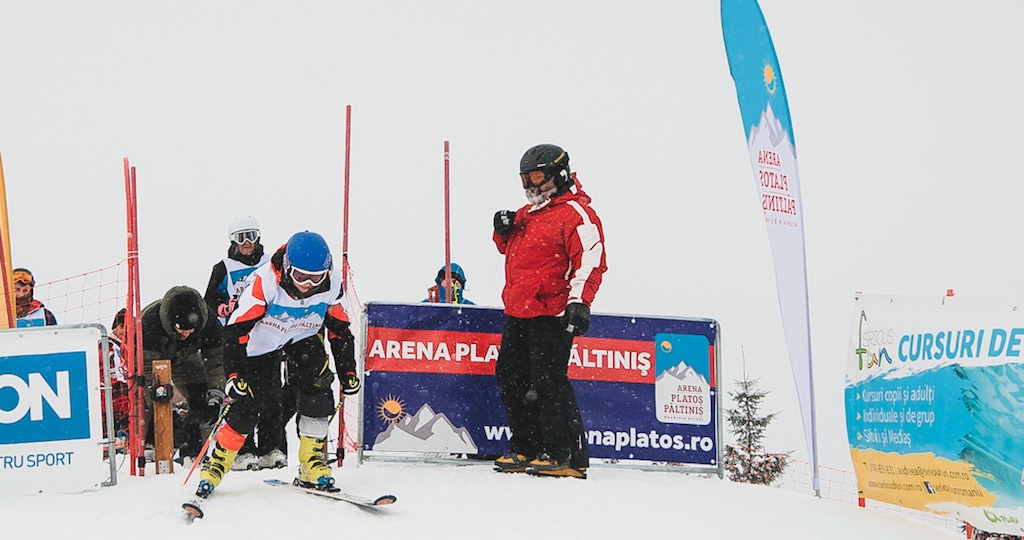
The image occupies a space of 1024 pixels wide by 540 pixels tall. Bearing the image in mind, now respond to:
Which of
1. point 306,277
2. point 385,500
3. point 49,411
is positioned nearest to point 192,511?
point 385,500

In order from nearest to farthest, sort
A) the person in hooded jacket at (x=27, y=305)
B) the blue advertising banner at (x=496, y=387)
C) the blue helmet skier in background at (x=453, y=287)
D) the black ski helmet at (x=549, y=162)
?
the black ski helmet at (x=549, y=162)
the blue advertising banner at (x=496, y=387)
the person in hooded jacket at (x=27, y=305)
the blue helmet skier in background at (x=453, y=287)

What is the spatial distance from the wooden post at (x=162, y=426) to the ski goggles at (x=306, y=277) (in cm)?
195

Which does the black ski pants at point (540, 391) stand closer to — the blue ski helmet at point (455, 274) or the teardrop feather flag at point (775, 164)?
the teardrop feather flag at point (775, 164)

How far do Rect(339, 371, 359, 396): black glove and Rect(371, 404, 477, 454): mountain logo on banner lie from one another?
1.33 metres

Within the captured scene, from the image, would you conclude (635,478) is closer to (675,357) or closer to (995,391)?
(675,357)

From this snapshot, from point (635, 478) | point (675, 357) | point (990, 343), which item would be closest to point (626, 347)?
point (675, 357)

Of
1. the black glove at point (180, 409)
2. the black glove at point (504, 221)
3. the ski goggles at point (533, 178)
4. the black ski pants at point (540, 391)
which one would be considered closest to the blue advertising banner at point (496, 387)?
the black ski pants at point (540, 391)

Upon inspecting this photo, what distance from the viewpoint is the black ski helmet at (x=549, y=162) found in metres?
6.60

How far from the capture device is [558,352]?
21.0 feet

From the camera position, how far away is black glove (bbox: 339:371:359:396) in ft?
18.9

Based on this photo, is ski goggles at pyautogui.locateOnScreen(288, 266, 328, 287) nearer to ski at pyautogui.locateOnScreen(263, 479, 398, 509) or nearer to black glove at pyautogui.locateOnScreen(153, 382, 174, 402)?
ski at pyautogui.locateOnScreen(263, 479, 398, 509)

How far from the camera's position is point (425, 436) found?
23.3 feet

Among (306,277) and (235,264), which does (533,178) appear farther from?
(235,264)

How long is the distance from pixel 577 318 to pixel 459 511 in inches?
55.9
